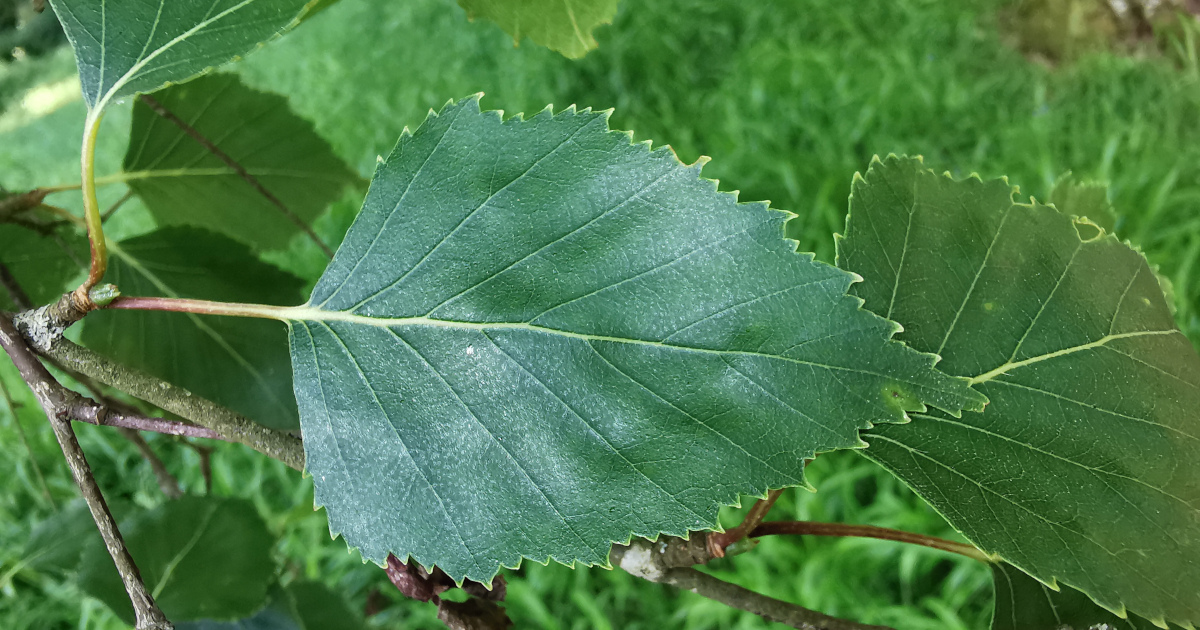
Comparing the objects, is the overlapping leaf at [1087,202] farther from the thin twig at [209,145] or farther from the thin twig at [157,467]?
the thin twig at [157,467]

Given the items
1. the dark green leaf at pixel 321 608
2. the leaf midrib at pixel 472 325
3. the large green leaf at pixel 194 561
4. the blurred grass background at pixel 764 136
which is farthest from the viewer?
the blurred grass background at pixel 764 136

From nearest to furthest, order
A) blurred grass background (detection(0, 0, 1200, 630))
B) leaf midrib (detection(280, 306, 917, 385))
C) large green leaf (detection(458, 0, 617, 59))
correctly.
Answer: leaf midrib (detection(280, 306, 917, 385))
large green leaf (detection(458, 0, 617, 59))
blurred grass background (detection(0, 0, 1200, 630))

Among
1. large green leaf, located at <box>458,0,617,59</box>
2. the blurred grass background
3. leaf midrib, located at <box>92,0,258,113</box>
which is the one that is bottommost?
the blurred grass background

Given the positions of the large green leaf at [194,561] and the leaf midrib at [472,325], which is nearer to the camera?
the leaf midrib at [472,325]

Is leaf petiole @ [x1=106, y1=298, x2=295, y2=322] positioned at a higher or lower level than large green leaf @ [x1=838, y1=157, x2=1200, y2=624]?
higher

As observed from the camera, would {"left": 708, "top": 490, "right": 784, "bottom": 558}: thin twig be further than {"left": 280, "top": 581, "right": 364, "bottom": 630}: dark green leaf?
No

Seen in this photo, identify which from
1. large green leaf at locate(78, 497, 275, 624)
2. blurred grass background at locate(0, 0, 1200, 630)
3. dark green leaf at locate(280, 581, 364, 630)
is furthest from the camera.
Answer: blurred grass background at locate(0, 0, 1200, 630)

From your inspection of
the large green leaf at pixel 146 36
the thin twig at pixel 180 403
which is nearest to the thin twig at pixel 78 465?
the thin twig at pixel 180 403

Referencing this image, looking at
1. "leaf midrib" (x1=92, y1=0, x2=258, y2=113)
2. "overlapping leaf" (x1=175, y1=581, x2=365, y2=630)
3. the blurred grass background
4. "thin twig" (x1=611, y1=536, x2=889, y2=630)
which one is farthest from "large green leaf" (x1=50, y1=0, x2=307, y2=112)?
the blurred grass background

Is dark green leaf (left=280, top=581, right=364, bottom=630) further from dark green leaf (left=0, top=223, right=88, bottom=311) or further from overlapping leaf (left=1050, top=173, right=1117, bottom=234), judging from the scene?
overlapping leaf (left=1050, top=173, right=1117, bottom=234)
